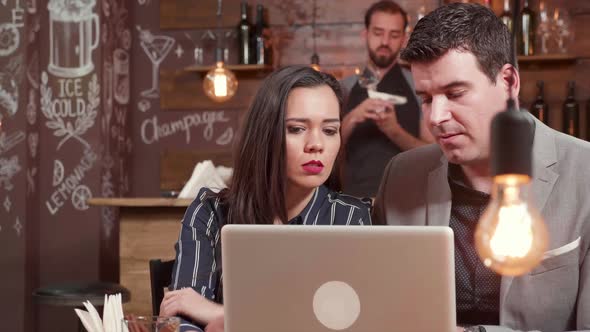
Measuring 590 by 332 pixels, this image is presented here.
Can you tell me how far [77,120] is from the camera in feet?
15.2

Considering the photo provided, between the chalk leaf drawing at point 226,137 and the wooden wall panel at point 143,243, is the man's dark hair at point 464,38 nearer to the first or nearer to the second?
the wooden wall panel at point 143,243

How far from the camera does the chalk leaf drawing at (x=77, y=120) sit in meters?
4.61

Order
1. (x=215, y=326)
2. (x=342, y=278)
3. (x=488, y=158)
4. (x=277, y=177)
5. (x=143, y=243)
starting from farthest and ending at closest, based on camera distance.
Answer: (x=143, y=243) < (x=277, y=177) < (x=488, y=158) < (x=215, y=326) < (x=342, y=278)

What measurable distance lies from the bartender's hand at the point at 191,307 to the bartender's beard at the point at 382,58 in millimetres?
3258

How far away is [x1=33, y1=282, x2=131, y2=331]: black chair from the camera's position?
3365 millimetres

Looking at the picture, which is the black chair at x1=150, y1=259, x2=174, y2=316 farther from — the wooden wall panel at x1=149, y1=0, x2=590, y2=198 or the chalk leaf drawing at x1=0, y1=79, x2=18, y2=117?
the wooden wall panel at x1=149, y1=0, x2=590, y2=198

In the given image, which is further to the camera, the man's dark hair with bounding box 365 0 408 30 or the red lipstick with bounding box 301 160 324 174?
the man's dark hair with bounding box 365 0 408 30

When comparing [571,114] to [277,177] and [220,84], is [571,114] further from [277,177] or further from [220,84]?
[277,177]

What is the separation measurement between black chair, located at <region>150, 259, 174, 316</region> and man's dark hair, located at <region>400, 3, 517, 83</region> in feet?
2.73

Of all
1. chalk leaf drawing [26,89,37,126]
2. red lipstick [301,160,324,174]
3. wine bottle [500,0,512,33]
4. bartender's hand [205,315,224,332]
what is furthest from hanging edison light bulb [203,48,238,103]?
bartender's hand [205,315,224,332]

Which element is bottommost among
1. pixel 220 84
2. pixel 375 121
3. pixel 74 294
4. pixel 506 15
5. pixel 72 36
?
pixel 74 294

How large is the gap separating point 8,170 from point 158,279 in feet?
8.76

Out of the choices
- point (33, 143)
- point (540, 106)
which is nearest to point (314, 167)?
point (33, 143)

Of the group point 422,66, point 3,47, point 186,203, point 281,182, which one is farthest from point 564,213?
point 3,47
